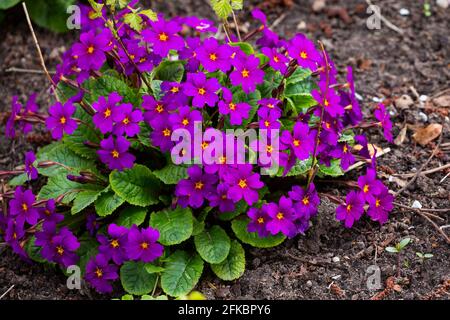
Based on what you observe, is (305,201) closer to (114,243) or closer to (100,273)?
(114,243)

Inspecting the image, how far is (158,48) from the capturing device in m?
3.46

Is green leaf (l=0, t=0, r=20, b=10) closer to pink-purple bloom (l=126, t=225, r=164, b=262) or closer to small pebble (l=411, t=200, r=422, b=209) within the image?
pink-purple bloom (l=126, t=225, r=164, b=262)

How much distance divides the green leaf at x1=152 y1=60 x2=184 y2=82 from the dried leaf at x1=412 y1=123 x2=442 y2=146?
1.48 m

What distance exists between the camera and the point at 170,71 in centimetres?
393

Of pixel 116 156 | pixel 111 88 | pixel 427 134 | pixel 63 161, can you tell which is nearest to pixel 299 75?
pixel 427 134

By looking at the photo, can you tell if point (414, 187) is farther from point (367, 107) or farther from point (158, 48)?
point (158, 48)

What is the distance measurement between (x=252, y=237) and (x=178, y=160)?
0.56 metres

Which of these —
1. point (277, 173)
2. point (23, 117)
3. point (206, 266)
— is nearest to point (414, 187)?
point (277, 173)

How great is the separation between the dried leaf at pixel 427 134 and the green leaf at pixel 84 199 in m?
1.90

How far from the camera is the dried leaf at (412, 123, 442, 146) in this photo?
426 centimetres

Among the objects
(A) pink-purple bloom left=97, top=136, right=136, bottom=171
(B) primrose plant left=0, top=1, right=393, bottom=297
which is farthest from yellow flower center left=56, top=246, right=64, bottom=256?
(A) pink-purple bloom left=97, top=136, right=136, bottom=171

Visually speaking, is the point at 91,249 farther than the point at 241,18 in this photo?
No

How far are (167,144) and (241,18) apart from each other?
7.78 ft

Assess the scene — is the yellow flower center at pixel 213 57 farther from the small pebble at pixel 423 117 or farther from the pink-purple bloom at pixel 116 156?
the small pebble at pixel 423 117
